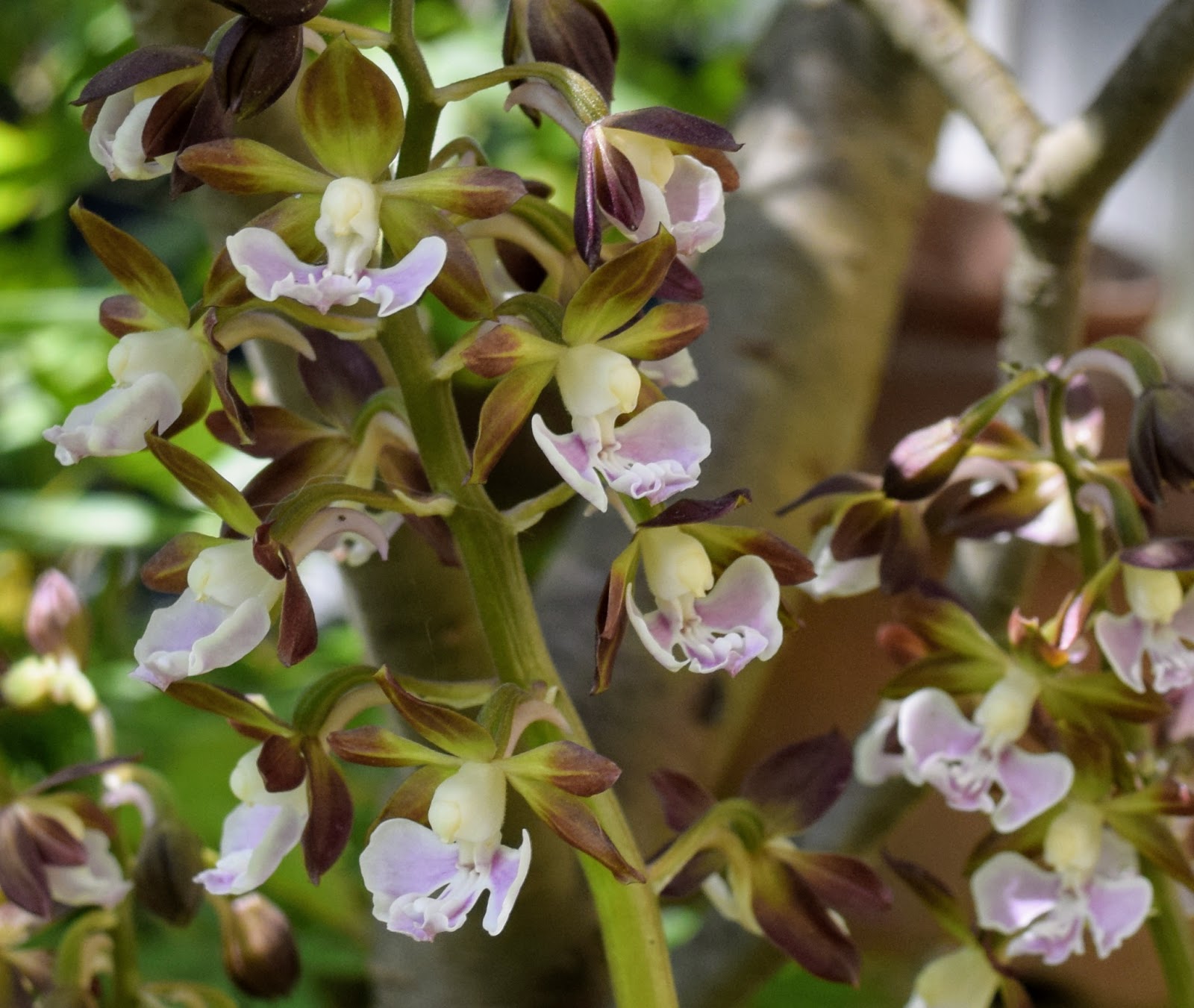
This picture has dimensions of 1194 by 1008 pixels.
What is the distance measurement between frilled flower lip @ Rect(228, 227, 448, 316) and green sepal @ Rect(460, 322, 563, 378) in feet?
0.06

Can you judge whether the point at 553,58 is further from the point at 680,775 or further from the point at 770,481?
the point at 770,481

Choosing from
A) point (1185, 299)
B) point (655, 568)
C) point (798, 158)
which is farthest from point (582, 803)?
point (1185, 299)

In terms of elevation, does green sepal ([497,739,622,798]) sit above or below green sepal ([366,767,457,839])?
above

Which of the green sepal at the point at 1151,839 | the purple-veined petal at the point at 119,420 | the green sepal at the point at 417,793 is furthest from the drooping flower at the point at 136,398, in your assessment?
the green sepal at the point at 1151,839

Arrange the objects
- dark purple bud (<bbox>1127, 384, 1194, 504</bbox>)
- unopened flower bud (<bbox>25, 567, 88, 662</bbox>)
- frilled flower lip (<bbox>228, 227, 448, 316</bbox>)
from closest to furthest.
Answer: frilled flower lip (<bbox>228, 227, 448, 316</bbox>) → dark purple bud (<bbox>1127, 384, 1194, 504</bbox>) → unopened flower bud (<bbox>25, 567, 88, 662</bbox>)

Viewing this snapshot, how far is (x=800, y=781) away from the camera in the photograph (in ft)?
1.37

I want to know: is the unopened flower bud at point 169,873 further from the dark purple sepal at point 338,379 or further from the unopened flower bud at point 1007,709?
the unopened flower bud at point 1007,709

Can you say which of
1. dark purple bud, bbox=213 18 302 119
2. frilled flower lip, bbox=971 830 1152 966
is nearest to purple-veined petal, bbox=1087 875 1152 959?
frilled flower lip, bbox=971 830 1152 966

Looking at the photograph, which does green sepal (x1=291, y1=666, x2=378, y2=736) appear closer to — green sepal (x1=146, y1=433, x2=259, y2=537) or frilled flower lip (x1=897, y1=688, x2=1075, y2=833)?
green sepal (x1=146, y1=433, x2=259, y2=537)

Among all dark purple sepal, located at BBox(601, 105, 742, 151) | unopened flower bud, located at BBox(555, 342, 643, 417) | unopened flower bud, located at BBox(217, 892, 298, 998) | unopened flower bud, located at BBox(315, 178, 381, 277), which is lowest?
unopened flower bud, located at BBox(217, 892, 298, 998)

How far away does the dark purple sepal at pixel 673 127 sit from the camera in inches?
12.1

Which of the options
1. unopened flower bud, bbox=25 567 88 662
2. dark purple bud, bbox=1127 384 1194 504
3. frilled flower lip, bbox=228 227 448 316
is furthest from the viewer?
unopened flower bud, bbox=25 567 88 662

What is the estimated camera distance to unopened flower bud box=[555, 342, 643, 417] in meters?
0.31

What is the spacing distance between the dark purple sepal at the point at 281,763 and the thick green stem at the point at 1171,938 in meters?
0.29
